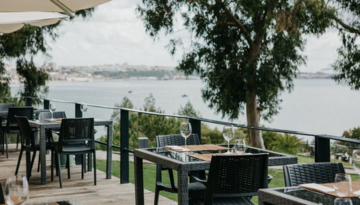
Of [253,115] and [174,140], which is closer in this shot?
[174,140]

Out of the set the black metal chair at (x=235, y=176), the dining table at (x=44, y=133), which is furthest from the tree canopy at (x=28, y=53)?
the black metal chair at (x=235, y=176)

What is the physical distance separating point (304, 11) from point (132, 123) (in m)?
6.57

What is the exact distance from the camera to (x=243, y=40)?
1661cm

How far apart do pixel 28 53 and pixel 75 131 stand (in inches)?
350

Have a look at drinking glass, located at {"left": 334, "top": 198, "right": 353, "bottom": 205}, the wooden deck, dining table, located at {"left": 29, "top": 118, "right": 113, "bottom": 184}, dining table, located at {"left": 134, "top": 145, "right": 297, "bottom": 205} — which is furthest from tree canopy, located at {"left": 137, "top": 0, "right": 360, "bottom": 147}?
drinking glass, located at {"left": 334, "top": 198, "right": 353, "bottom": 205}

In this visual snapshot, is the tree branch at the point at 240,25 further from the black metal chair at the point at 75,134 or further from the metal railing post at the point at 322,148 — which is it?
the metal railing post at the point at 322,148

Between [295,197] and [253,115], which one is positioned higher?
[295,197]

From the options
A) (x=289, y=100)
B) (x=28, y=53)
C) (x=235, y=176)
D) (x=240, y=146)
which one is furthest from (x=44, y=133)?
(x=289, y=100)

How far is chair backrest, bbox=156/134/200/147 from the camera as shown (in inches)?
197

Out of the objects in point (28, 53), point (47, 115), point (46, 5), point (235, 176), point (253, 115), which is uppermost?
point (28, 53)

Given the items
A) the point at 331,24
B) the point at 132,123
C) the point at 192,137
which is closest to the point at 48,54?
the point at 132,123

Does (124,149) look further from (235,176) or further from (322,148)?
(235,176)

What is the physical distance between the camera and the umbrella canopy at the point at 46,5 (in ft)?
13.3

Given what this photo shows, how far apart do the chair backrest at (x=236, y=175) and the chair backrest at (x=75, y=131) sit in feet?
11.7
